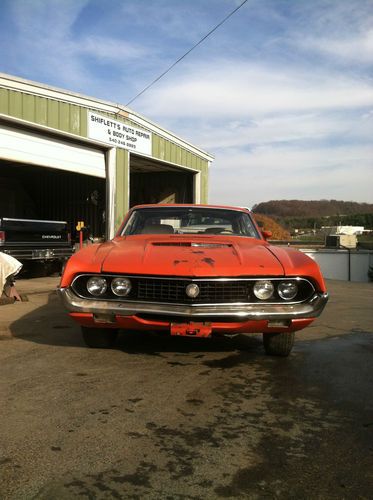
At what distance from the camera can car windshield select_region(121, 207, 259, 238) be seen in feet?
17.1

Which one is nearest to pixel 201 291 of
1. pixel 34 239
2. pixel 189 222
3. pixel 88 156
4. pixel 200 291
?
pixel 200 291

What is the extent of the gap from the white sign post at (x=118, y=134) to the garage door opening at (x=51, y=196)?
4835mm

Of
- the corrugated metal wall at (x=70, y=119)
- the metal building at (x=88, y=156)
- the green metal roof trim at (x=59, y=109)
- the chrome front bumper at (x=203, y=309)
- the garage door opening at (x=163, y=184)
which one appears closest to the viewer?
the chrome front bumper at (x=203, y=309)

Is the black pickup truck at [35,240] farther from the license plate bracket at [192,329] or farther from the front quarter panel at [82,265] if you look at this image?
the license plate bracket at [192,329]

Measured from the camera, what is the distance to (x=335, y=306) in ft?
26.2

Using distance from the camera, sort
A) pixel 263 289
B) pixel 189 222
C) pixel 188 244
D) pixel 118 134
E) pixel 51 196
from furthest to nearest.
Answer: pixel 51 196, pixel 118 134, pixel 189 222, pixel 188 244, pixel 263 289

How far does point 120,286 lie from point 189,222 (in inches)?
71.6

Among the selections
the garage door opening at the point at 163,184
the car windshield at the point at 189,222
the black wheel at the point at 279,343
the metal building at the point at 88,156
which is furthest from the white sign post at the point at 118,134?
the black wheel at the point at 279,343

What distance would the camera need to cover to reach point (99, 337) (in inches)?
169

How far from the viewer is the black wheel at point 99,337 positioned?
4.25 metres

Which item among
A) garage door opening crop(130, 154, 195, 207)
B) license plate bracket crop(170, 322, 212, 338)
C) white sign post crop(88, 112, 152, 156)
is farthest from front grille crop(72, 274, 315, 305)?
garage door opening crop(130, 154, 195, 207)

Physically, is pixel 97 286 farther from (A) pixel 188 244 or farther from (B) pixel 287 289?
(B) pixel 287 289

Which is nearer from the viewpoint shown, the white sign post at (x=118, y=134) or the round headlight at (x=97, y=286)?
the round headlight at (x=97, y=286)

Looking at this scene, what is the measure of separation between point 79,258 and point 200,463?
2.09 meters
